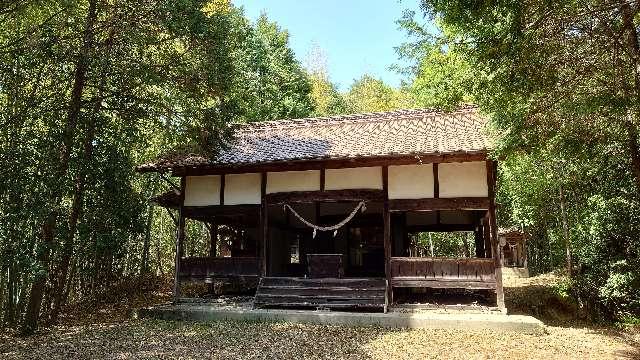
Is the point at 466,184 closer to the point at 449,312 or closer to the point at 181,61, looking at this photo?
the point at 449,312

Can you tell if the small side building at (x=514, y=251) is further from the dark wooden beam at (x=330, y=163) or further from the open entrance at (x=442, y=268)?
the dark wooden beam at (x=330, y=163)

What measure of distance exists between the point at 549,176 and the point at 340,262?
7.40 meters

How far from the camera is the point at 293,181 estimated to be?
11.7 m

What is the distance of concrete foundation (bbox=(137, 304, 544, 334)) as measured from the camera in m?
9.12

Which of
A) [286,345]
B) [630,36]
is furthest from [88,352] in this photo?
[630,36]

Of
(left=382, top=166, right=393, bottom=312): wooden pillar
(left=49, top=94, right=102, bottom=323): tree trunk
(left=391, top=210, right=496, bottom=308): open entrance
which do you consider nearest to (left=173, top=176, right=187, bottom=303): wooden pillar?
(left=49, top=94, right=102, bottom=323): tree trunk

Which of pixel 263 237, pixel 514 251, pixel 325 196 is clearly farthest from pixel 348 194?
pixel 514 251

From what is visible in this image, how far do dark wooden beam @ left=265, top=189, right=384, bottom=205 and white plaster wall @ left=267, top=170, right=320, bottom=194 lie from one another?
0.21m

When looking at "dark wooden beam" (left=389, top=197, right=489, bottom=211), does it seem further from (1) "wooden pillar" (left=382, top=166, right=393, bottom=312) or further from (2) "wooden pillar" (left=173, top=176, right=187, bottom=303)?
(2) "wooden pillar" (left=173, top=176, right=187, bottom=303)

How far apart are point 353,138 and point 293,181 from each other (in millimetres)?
2297

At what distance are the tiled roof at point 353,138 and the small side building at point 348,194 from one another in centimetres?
3

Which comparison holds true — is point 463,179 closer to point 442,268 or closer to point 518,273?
point 442,268

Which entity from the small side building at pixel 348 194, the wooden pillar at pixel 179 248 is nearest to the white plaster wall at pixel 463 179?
the small side building at pixel 348 194

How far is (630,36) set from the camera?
6379 mm
